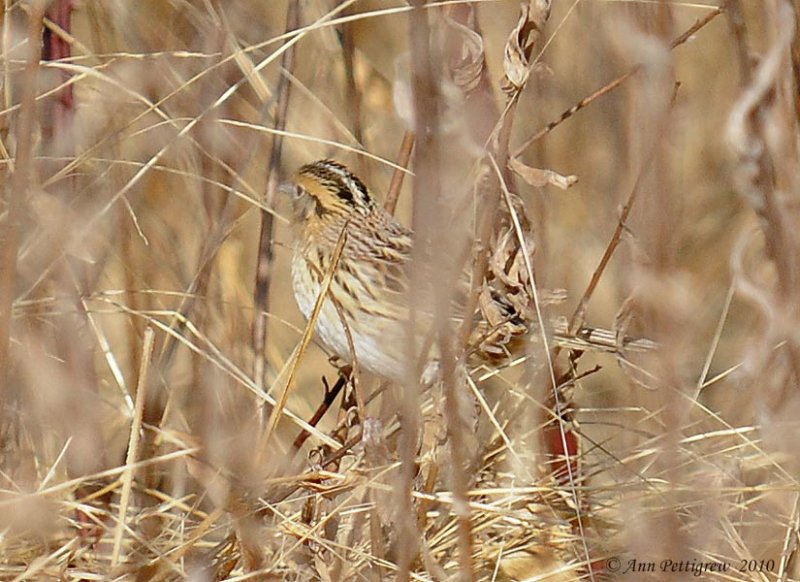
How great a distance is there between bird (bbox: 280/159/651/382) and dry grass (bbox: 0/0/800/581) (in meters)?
0.19

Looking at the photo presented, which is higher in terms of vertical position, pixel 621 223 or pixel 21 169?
pixel 21 169

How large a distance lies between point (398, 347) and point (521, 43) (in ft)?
3.89

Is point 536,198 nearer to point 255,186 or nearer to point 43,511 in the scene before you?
point 43,511

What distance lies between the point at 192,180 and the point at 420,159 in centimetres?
170

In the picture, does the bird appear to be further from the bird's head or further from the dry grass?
the dry grass

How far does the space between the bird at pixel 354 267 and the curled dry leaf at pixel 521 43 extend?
900 millimetres

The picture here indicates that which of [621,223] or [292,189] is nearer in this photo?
[621,223]

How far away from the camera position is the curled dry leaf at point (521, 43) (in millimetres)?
1888

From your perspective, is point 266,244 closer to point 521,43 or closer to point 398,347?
point 398,347

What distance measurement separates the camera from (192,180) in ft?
9.14

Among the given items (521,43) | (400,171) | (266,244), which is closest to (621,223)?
(521,43)

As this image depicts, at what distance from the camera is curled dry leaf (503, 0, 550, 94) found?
189cm

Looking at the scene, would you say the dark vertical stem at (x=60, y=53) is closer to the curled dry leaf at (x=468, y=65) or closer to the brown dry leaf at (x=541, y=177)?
the curled dry leaf at (x=468, y=65)

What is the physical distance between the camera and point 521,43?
6.35 ft
